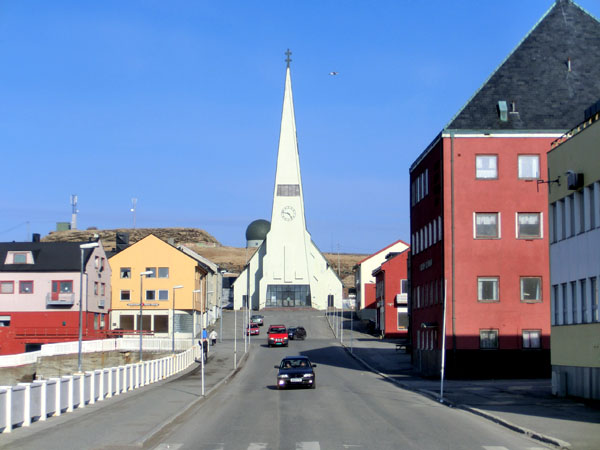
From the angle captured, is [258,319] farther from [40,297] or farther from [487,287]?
[487,287]

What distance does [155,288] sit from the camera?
89188mm

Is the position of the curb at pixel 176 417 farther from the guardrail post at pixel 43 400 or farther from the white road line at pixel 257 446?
the guardrail post at pixel 43 400

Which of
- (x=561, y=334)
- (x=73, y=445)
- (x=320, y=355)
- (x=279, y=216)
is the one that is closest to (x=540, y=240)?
(x=561, y=334)

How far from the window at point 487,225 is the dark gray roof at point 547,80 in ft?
16.7

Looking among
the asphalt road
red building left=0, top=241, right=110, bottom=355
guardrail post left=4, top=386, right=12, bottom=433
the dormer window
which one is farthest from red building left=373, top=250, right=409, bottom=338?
guardrail post left=4, top=386, right=12, bottom=433

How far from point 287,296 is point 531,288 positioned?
71.6m

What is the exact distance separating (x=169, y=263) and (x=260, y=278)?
32058 mm

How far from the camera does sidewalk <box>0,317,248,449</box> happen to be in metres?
18.8

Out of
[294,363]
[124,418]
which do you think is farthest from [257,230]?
[124,418]

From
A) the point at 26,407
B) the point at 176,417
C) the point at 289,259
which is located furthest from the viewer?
the point at 289,259

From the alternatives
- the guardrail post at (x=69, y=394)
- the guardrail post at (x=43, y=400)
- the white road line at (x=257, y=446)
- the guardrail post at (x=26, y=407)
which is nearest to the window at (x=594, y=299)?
the white road line at (x=257, y=446)

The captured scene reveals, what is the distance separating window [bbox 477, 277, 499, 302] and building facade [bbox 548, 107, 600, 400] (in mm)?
15203

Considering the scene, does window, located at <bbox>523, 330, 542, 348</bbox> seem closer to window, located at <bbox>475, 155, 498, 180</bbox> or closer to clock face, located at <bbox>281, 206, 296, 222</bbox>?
window, located at <bbox>475, 155, 498, 180</bbox>

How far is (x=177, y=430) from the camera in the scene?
21.4 meters
